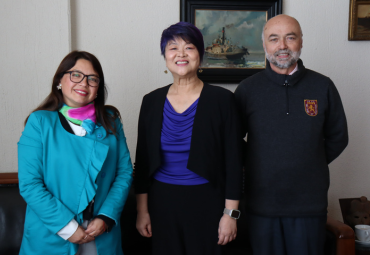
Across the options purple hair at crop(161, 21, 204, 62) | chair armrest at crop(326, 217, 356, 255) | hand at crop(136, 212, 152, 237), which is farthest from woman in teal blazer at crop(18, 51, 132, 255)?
chair armrest at crop(326, 217, 356, 255)

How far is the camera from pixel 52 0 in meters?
2.21

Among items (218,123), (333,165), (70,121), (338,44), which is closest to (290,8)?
(338,44)

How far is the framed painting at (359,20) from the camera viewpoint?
245 centimetres

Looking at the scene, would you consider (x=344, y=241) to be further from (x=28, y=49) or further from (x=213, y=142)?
(x=28, y=49)

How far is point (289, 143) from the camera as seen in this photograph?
154 cm

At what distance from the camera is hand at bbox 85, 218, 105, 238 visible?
4.49 ft

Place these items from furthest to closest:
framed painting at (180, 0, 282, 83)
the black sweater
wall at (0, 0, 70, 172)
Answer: framed painting at (180, 0, 282, 83) → wall at (0, 0, 70, 172) → the black sweater

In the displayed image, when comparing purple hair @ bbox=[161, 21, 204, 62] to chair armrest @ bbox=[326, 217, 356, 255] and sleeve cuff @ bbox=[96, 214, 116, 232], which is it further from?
chair armrest @ bbox=[326, 217, 356, 255]

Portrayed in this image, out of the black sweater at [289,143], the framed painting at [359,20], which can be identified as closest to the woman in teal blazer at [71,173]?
the black sweater at [289,143]

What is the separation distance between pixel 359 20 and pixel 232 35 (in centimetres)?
97

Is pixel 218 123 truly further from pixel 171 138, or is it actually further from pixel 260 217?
pixel 260 217

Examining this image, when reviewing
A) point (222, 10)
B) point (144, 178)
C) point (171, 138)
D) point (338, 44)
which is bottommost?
point (144, 178)

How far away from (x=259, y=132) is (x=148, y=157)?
55 cm

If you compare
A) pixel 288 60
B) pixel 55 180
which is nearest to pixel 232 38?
pixel 288 60
